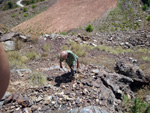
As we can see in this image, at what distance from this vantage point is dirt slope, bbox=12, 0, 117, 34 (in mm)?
16036

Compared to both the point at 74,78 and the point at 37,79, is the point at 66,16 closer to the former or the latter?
the point at 74,78

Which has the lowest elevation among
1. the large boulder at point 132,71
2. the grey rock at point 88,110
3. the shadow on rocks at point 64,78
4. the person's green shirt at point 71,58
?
the large boulder at point 132,71

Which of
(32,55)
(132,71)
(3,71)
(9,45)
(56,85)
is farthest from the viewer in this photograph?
(9,45)

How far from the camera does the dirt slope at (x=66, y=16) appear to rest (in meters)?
16.0

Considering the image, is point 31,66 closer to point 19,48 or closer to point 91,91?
point 19,48

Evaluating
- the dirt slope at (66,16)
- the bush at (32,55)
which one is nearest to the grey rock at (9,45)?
the bush at (32,55)

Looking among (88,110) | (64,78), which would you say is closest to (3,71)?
(88,110)

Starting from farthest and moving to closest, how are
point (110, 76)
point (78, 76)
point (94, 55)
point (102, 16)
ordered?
1. point (102, 16)
2. point (94, 55)
3. point (110, 76)
4. point (78, 76)

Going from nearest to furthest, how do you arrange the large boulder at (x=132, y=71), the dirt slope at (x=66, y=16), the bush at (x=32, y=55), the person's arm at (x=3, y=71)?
the person's arm at (x=3, y=71) → the large boulder at (x=132, y=71) → the bush at (x=32, y=55) → the dirt slope at (x=66, y=16)

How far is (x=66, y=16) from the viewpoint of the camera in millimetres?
19062

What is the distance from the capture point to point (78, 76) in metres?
4.29

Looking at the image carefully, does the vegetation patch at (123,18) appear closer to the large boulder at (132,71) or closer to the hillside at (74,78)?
the hillside at (74,78)

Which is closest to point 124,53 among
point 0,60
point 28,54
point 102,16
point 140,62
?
point 140,62

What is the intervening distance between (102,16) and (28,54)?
14.1 m
